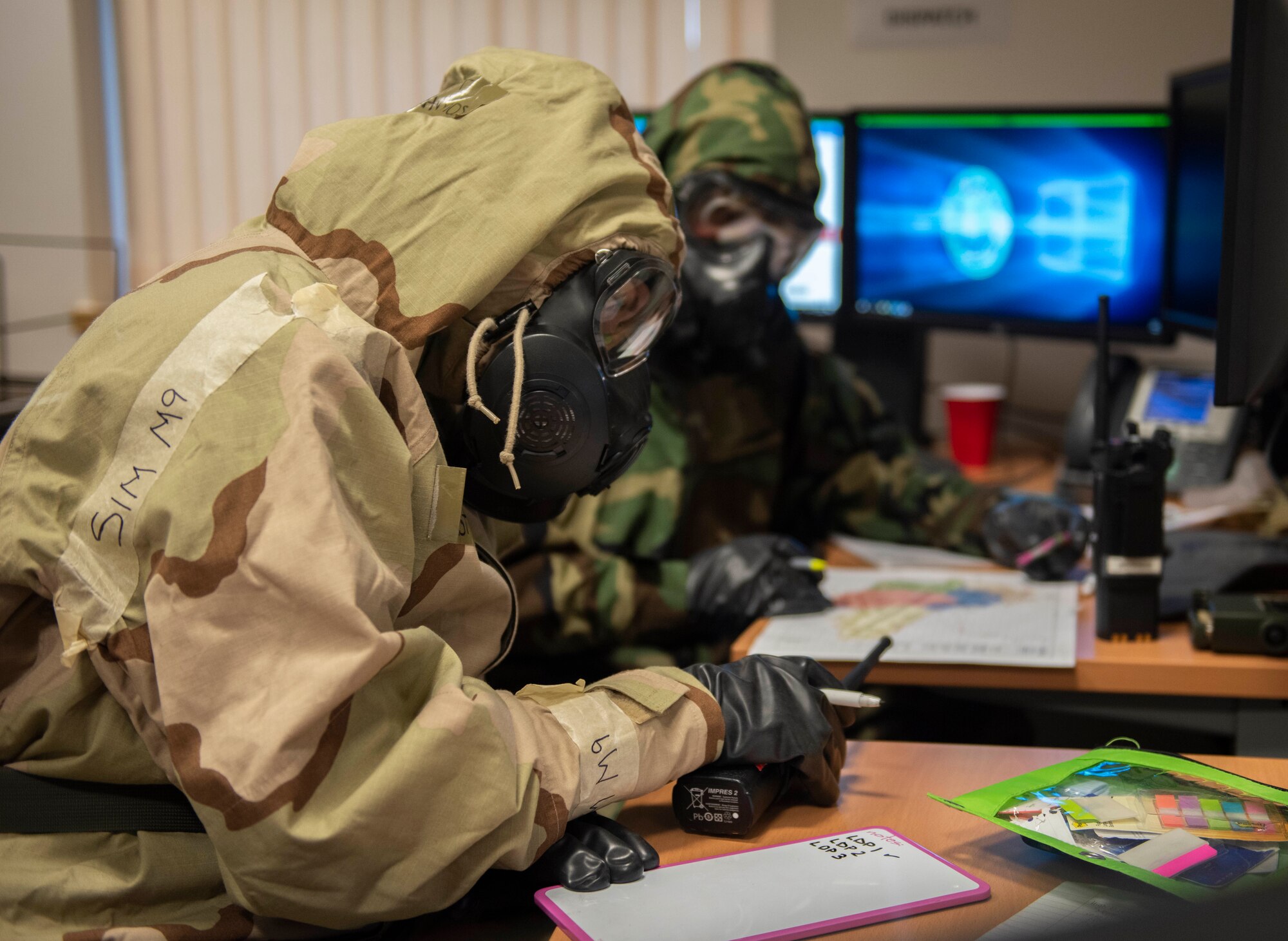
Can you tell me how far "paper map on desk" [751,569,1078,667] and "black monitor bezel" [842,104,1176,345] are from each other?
74cm

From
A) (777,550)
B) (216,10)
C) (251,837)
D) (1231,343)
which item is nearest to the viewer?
(251,837)

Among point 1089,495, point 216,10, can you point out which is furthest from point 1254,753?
point 216,10

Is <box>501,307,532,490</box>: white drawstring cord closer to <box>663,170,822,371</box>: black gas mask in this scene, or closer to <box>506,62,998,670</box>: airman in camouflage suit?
<box>506,62,998,670</box>: airman in camouflage suit

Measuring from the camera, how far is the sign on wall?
227 centimetres

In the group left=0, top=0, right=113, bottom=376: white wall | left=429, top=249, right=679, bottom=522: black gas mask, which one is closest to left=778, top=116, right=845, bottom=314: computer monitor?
left=429, top=249, right=679, bottom=522: black gas mask

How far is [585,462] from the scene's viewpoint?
92cm

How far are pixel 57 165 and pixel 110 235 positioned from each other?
19cm

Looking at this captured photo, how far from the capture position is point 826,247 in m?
2.25

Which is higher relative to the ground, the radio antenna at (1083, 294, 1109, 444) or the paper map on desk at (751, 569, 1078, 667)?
the radio antenna at (1083, 294, 1109, 444)

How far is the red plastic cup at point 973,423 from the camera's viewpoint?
2119mm

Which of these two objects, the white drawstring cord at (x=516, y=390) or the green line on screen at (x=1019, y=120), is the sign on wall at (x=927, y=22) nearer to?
the green line on screen at (x=1019, y=120)

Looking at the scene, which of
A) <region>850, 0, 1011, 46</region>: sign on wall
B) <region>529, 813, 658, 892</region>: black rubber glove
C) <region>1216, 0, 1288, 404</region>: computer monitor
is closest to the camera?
<region>529, 813, 658, 892</region>: black rubber glove

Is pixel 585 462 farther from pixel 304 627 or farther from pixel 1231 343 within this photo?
pixel 1231 343

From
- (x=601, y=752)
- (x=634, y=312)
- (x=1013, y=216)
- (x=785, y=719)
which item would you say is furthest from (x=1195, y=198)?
(x=601, y=752)
